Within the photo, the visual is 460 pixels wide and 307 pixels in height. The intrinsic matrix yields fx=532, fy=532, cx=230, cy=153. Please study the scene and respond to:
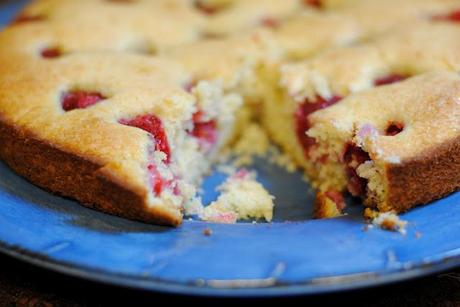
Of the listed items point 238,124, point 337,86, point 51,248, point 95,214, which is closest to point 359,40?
point 337,86

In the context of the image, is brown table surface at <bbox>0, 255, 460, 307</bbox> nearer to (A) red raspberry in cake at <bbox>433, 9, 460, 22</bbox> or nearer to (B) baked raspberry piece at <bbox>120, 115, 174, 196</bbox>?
(B) baked raspberry piece at <bbox>120, 115, 174, 196</bbox>

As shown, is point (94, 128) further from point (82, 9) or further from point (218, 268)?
point (82, 9)

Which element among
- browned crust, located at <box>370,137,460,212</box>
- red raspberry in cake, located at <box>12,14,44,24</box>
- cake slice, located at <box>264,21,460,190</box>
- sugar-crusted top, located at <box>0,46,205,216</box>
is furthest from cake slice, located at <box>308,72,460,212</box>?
red raspberry in cake, located at <box>12,14,44,24</box>

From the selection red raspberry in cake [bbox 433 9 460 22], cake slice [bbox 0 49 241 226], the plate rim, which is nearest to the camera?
the plate rim

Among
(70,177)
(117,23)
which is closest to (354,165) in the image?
(70,177)

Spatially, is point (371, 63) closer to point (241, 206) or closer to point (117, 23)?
point (241, 206)

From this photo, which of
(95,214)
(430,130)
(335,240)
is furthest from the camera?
(430,130)
